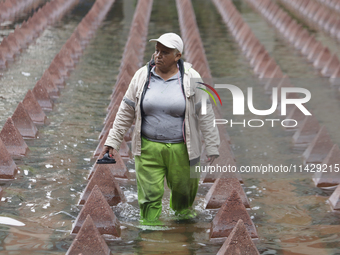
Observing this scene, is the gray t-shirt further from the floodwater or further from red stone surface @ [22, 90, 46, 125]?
red stone surface @ [22, 90, 46, 125]

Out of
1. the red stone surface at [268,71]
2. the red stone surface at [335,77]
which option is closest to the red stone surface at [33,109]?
the red stone surface at [268,71]

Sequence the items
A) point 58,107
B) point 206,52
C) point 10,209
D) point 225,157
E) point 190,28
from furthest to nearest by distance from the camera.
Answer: point 190,28 < point 206,52 < point 58,107 < point 225,157 < point 10,209

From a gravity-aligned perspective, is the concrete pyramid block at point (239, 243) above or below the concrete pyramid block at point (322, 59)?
above

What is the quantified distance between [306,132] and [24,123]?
4.02 m

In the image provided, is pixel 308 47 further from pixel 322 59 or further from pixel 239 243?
pixel 239 243

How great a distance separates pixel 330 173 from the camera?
7238mm

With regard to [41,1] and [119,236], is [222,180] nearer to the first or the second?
[119,236]

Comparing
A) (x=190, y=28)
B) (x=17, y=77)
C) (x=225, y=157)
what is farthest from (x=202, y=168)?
(x=190, y=28)

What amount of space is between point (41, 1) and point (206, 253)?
1793 cm

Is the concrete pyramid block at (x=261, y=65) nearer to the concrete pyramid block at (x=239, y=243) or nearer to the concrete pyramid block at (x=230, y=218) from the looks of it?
the concrete pyramid block at (x=230, y=218)

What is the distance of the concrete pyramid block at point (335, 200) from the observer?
6.39 m

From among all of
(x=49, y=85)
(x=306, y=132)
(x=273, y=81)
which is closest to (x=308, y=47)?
(x=273, y=81)

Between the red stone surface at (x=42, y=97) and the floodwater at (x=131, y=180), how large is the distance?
141mm

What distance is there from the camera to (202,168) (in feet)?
25.2
